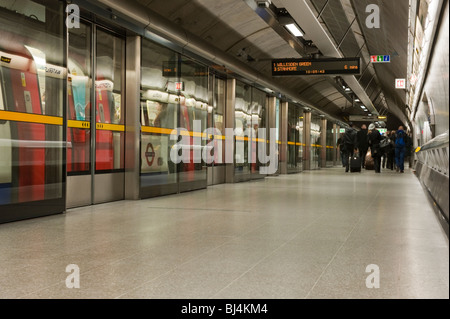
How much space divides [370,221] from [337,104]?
1240 inches

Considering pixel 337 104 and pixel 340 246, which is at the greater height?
pixel 337 104

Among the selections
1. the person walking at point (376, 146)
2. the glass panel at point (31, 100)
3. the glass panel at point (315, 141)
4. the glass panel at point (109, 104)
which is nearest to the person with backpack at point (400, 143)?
the person walking at point (376, 146)

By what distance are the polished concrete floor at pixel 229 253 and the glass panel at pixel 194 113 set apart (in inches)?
150

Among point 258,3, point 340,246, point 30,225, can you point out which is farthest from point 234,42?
point 340,246

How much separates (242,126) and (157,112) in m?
6.04

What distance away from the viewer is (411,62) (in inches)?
782

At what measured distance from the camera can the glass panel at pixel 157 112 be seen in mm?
10039

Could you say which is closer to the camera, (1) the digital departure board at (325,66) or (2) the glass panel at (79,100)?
(2) the glass panel at (79,100)

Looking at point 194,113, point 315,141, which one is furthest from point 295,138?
point 194,113

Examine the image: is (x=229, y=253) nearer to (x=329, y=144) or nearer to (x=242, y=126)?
(x=242, y=126)

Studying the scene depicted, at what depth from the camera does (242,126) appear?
16.2 meters

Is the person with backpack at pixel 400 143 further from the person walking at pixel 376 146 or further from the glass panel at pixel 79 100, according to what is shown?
the glass panel at pixel 79 100

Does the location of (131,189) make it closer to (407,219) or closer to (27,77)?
(27,77)

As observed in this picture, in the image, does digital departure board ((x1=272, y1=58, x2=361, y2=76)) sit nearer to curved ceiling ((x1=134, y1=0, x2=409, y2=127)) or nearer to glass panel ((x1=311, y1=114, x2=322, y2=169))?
curved ceiling ((x1=134, y1=0, x2=409, y2=127))
